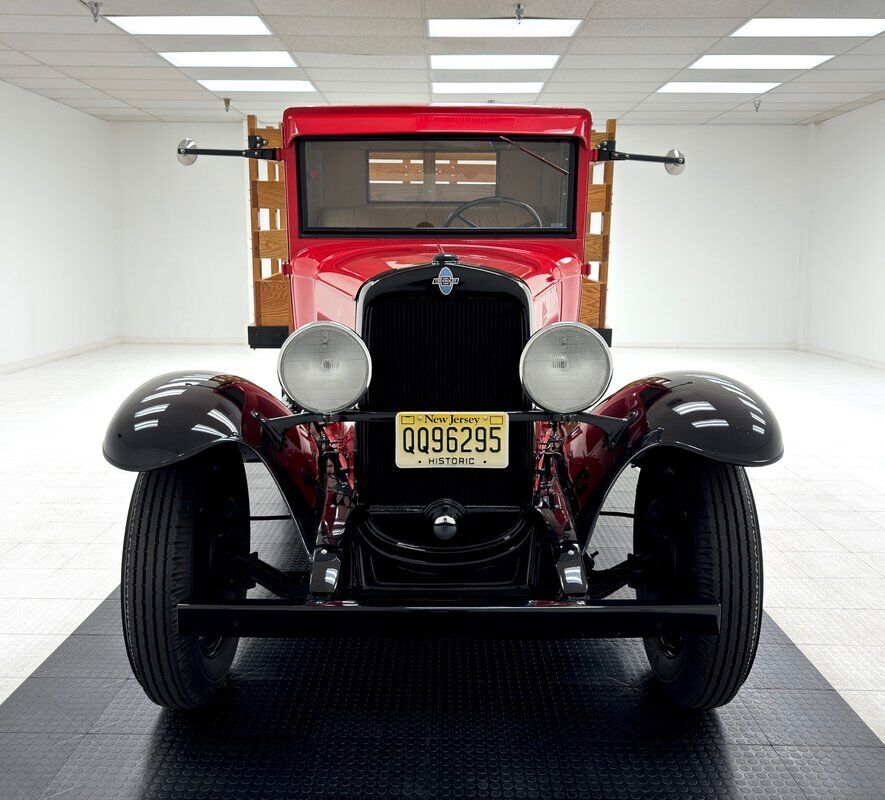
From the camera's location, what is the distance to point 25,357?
792 cm

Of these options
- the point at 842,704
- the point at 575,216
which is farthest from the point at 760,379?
the point at 842,704

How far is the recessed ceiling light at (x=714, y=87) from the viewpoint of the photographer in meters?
7.64

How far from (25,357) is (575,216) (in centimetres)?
703

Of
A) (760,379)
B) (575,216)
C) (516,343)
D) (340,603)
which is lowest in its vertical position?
(760,379)

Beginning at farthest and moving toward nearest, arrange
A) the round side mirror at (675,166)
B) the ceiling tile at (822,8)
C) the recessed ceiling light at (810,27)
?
the recessed ceiling light at (810,27)
the ceiling tile at (822,8)
the round side mirror at (675,166)

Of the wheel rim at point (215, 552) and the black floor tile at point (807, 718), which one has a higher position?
the wheel rim at point (215, 552)

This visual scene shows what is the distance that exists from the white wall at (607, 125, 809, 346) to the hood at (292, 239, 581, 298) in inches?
307

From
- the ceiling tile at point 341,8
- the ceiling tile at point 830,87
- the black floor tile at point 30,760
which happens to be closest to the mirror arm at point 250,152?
the black floor tile at point 30,760

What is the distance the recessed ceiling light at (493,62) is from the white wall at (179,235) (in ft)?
12.8

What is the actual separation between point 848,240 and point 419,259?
838cm

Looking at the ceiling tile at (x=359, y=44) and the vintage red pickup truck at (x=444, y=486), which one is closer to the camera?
the vintage red pickup truck at (x=444, y=486)

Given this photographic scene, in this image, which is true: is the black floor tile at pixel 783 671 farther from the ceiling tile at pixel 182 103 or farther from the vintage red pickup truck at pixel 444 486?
the ceiling tile at pixel 182 103

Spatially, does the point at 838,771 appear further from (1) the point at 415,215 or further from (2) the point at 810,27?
(2) the point at 810,27

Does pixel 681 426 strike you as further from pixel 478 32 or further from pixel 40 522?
pixel 478 32
